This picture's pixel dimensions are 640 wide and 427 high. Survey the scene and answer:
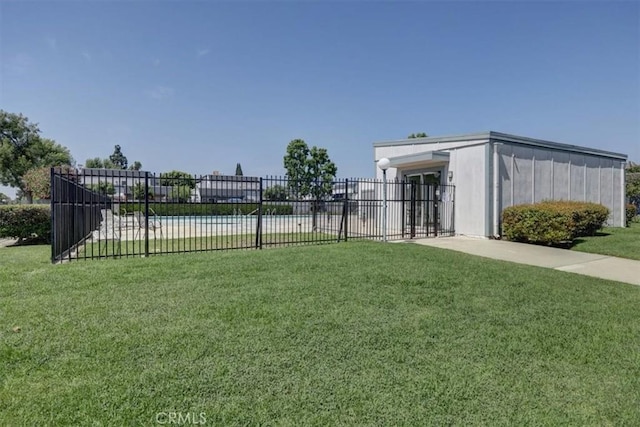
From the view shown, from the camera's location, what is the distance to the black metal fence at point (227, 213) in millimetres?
7559

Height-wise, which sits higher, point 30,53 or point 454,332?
point 30,53

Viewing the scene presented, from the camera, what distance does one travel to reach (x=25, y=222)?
11.0 metres

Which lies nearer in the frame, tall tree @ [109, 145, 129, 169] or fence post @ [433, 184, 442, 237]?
fence post @ [433, 184, 442, 237]

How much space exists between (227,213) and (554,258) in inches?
412

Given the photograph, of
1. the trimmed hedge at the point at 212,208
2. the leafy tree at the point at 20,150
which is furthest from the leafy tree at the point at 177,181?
the leafy tree at the point at 20,150

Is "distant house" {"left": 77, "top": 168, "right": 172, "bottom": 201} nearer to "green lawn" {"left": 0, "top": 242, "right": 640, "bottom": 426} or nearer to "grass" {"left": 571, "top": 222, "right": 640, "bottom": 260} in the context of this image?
"green lawn" {"left": 0, "top": 242, "right": 640, "bottom": 426}

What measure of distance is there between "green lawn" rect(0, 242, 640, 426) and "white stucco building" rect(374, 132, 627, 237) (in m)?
6.11

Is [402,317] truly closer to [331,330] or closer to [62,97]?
[331,330]

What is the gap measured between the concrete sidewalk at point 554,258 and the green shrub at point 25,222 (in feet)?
40.0

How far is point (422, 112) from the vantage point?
1886 cm

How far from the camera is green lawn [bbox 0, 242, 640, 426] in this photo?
2.30 m

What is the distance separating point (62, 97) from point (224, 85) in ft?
20.9

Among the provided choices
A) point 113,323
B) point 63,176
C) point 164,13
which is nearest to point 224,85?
point 164,13

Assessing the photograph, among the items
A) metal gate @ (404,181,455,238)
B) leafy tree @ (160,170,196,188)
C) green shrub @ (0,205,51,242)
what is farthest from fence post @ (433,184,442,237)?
green shrub @ (0,205,51,242)
